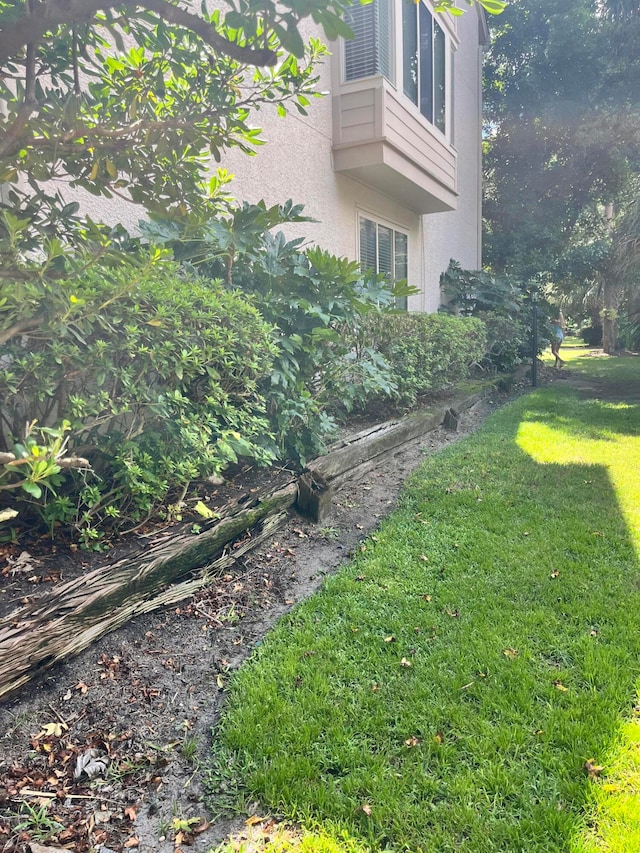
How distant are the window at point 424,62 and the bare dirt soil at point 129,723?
25.1ft

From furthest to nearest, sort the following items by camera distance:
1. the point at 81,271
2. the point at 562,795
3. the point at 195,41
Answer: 1. the point at 195,41
2. the point at 81,271
3. the point at 562,795

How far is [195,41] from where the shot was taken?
8.36 feet

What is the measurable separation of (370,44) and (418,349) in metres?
4.05

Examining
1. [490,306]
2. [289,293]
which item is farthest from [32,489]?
[490,306]

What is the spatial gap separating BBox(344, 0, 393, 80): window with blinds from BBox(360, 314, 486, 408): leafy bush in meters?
3.31

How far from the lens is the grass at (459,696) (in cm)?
170

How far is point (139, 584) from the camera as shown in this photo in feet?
8.23

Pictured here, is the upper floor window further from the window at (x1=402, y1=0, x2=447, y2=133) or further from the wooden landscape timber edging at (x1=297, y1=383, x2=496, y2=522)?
the wooden landscape timber edging at (x1=297, y1=383, x2=496, y2=522)

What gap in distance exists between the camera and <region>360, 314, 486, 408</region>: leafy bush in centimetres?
598

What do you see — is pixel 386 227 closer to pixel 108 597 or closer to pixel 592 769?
pixel 108 597

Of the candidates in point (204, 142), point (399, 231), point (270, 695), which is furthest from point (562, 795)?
point (399, 231)

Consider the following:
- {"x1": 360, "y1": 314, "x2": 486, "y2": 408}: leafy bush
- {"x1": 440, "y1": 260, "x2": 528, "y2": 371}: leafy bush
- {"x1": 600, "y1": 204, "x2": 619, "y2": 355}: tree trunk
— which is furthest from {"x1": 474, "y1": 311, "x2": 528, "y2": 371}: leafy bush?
{"x1": 600, "y1": 204, "x2": 619, "y2": 355}: tree trunk

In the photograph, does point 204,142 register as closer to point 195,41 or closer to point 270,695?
point 195,41

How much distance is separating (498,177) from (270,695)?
1916cm
